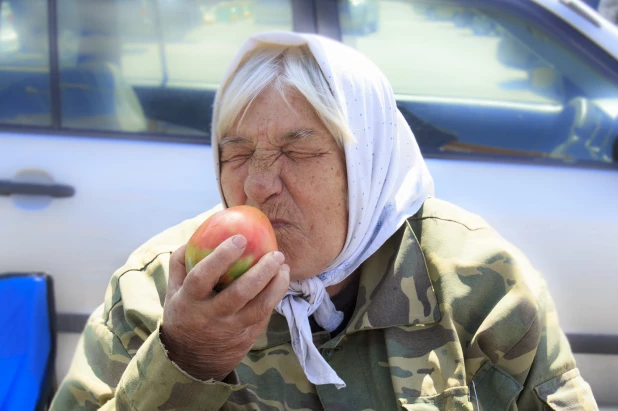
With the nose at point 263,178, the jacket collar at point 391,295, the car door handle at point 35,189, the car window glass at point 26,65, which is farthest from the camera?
the car window glass at point 26,65

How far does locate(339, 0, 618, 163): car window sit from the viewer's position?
2.46 m

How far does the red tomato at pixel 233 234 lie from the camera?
1231 mm

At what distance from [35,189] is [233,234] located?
49.0 inches

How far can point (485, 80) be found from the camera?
8.41ft

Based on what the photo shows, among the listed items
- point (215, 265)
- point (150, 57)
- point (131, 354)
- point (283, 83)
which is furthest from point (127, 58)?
point (215, 265)

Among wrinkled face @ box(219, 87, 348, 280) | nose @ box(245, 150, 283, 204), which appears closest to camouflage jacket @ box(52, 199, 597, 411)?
wrinkled face @ box(219, 87, 348, 280)

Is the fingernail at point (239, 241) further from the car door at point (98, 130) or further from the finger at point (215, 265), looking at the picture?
the car door at point (98, 130)

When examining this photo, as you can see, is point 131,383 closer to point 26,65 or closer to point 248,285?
point 248,285

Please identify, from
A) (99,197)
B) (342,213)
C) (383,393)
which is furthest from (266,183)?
(99,197)

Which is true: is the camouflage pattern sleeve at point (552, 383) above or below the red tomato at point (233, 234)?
below

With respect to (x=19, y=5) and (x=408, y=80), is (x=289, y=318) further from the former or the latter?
(x=19, y=5)

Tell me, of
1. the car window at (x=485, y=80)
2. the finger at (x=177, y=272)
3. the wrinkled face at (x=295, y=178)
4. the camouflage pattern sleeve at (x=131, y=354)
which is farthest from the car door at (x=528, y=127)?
the finger at (x=177, y=272)

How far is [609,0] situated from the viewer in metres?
7.43

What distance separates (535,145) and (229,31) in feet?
4.04
